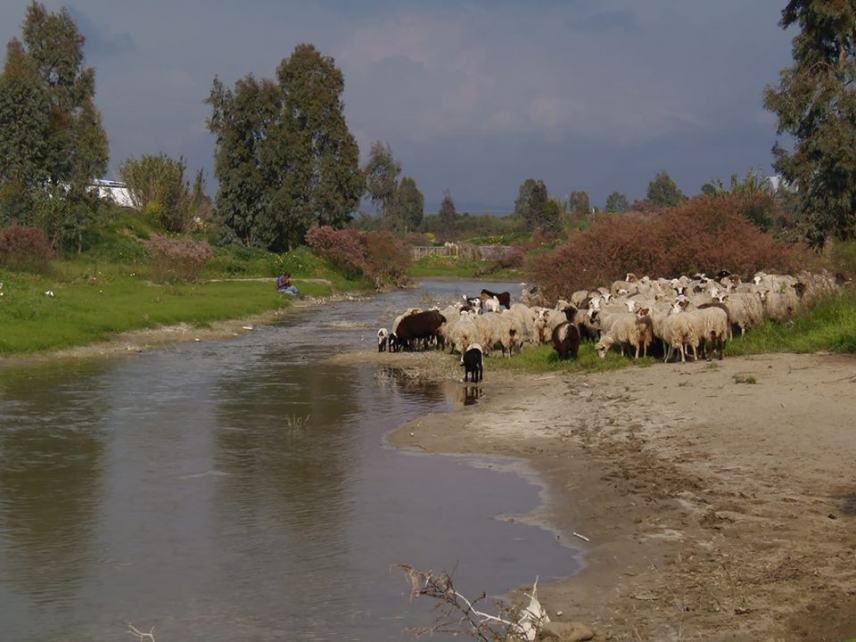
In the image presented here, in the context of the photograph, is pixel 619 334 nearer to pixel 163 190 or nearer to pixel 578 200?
pixel 163 190

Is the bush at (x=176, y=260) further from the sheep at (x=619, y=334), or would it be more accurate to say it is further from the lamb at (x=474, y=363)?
the sheep at (x=619, y=334)

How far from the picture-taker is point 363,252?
61281 millimetres

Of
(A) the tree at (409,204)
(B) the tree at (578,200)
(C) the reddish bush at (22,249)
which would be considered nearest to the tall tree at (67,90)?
(C) the reddish bush at (22,249)

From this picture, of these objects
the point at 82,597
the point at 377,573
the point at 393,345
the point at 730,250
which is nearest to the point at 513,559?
the point at 377,573

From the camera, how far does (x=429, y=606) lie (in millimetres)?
8195

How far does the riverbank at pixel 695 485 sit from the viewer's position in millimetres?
7480

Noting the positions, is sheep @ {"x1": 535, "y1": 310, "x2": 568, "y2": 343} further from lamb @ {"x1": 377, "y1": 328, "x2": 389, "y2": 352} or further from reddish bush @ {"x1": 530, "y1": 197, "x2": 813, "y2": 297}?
reddish bush @ {"x1": 530, "y1": 197, "x2": 813, "y2": 297}

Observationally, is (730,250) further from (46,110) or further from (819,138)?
(46,110)

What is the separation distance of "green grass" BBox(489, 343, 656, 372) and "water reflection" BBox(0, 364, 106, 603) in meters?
8.07

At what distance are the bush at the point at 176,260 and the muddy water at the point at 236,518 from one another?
2361 cm

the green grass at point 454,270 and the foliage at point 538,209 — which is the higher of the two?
the foliage at point 538,209

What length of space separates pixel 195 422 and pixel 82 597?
8.04 metres

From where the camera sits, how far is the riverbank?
24.5 feet

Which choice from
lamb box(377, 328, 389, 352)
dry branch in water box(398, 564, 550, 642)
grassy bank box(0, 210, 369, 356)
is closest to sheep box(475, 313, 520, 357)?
lamb box(377, 328, 389, 352)
